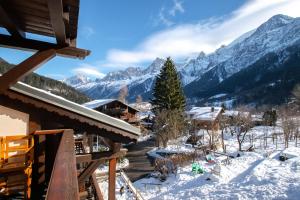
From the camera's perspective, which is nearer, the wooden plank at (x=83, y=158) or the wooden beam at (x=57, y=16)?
the wooden beam at (x=57, y=16)

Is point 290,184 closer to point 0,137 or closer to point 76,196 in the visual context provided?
point 0,137

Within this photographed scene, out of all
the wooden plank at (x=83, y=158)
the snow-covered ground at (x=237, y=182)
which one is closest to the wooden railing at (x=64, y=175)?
the wooden plank at (x=83, y=158)

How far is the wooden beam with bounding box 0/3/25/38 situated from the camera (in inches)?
109

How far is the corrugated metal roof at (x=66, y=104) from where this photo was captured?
5297 millimetres

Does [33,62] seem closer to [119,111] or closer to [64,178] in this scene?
[64,178]

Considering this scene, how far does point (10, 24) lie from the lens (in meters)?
3.12

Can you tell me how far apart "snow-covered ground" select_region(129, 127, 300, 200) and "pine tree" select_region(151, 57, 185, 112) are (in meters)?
21.1

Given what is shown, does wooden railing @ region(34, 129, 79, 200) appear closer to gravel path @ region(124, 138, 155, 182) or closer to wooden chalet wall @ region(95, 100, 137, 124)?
gravel path @ region(124, 138, 155, 182)

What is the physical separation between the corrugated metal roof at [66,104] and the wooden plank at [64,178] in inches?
125

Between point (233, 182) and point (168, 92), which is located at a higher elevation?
point (168, 92)

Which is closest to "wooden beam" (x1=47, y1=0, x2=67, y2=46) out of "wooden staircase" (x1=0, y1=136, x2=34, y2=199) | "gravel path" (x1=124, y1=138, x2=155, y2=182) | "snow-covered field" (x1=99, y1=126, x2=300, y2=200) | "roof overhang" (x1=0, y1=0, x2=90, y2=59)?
"roof overhang" (x1=0, y1=0, x2=90, y2=59)

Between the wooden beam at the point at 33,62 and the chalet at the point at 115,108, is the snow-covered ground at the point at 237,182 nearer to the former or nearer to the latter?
the wooden beam at the point at 33,62

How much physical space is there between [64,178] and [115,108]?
45892 mm

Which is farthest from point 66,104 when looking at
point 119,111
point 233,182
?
point 119,111
